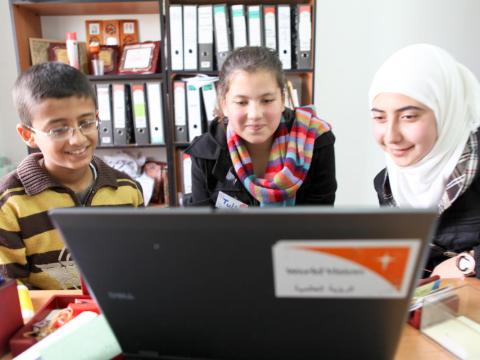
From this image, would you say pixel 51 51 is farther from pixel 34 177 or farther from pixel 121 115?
pixel 34 177

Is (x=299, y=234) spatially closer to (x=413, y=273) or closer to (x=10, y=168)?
(x=413, y=273)

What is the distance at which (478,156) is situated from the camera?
1099mm

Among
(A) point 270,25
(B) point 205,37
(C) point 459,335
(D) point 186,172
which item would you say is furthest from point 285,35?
(C) point 459,335

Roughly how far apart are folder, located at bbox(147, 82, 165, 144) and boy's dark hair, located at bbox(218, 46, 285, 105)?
825mm

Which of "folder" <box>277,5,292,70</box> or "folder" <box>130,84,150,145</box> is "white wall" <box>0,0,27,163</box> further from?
"folder" <box>277,5,292,70</box>

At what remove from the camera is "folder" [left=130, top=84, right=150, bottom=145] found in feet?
6.94

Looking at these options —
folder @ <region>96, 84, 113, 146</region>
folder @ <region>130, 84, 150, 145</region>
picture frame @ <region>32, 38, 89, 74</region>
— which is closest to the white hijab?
folder @ <region>130, 84, 150, 145</region>

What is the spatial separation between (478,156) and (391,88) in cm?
32

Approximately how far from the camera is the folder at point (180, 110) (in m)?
2.11

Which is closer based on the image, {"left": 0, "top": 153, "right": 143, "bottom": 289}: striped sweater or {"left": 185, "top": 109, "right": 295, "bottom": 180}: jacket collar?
{"left": 0, "top": 153, "right": 143, "bottom": 289}: striped sweater

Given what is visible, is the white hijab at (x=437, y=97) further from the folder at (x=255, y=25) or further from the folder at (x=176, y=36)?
the folder at (x=176, y=36)

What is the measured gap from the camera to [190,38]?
6.70 ft

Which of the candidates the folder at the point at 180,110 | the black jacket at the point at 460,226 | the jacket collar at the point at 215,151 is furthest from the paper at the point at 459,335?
the folder at the point at 180,110

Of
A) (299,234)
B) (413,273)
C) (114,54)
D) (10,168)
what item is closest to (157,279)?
(299,234)
